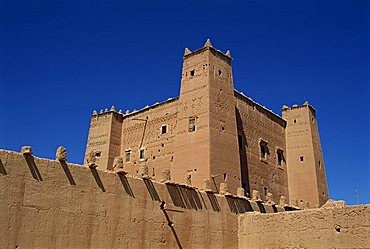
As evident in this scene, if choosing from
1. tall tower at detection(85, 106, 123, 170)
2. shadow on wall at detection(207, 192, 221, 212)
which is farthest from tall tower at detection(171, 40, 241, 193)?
shadow on wall at detection(207, 192, 221, 212)

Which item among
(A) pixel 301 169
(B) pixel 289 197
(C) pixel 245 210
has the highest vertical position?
(A) pixel 301 169

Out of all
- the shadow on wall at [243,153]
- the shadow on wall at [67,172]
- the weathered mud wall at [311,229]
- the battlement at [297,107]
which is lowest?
the weathered mud wall at [311,229]

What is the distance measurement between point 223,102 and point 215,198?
11623 millimetres

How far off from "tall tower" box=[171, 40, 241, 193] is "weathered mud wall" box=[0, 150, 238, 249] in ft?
29.0

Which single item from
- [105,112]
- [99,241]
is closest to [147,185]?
[99,241]

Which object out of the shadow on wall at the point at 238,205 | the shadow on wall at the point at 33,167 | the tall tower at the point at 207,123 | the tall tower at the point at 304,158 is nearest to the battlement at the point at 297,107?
the tall tower at the point at 304,158

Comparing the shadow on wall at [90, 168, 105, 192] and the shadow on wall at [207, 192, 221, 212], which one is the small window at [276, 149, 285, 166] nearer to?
the shadow on wall at [207, 192, 221, 212]

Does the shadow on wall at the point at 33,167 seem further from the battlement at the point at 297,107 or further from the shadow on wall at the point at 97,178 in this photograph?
the battlement at the point at 297,107

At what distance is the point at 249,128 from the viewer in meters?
30.2

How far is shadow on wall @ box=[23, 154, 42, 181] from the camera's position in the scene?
1090 cm

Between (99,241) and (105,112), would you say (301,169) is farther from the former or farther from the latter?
(99,241)

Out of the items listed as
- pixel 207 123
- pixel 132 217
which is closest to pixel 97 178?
pixel 132 217

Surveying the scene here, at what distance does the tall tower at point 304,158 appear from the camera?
106 feet

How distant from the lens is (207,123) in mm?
25516
